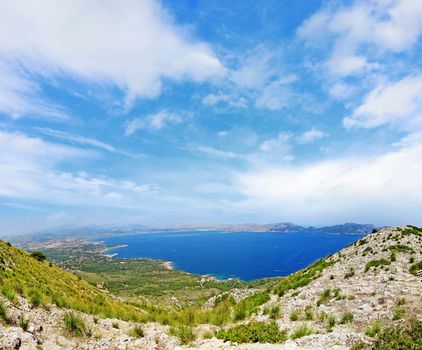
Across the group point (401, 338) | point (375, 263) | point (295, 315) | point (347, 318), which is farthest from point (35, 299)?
point (375, 263)

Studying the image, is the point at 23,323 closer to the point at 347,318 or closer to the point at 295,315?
the point at 295,315

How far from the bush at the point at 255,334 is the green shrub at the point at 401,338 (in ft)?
11.9

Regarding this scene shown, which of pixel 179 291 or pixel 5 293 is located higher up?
pixel 5 293

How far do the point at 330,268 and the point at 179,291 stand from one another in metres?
146

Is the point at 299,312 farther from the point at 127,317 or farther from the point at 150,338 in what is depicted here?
the point at 127,317

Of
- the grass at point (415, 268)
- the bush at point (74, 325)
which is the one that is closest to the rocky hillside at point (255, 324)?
the bush at point (74, 325)

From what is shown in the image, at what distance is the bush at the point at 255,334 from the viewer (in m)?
11.9

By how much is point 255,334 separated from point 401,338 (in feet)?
17.7

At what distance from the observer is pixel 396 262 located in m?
24.5

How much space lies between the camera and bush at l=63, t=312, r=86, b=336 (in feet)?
43.2

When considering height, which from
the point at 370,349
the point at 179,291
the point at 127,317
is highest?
the point at 370,349

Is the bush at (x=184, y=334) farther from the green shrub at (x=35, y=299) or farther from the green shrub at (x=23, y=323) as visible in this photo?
the green shrub at (x=35, y=299)

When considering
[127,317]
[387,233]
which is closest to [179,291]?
[387,233]

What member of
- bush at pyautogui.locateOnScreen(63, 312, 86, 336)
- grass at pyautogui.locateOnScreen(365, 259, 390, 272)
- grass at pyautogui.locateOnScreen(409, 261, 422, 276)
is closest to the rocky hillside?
bush at pyautogui.locateOnScreen(63, 312, 86, 336)
